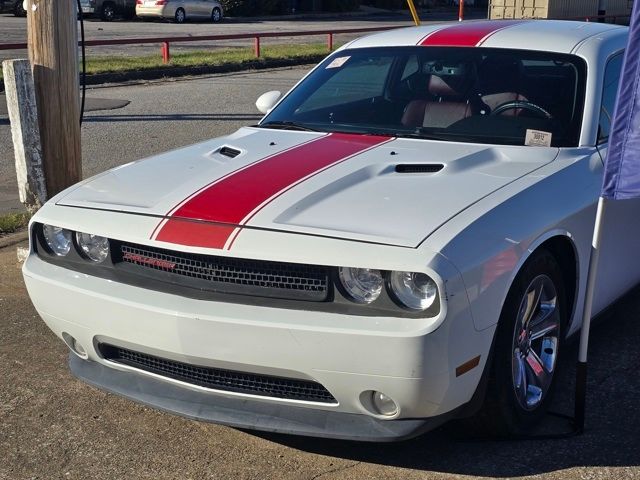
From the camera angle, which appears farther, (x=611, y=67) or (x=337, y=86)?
(x=337, y=86)

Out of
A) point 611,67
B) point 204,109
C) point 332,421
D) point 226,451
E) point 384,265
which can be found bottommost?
point 204,109

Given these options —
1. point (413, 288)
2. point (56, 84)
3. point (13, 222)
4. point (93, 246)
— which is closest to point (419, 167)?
point (413, 288)

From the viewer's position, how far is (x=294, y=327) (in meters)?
3.46

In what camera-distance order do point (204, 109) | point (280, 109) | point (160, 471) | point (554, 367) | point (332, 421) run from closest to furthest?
point (332, 421)
point (160, 471)
point (554, 367)
point (280, 109)
point (204, 109)

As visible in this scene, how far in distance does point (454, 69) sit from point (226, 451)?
2.27 metres

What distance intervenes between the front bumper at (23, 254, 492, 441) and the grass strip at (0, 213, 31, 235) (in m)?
3.57

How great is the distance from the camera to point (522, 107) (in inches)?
191

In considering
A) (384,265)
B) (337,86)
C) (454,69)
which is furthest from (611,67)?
(384,265)

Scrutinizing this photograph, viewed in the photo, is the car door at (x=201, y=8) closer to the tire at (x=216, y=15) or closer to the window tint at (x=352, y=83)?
the tire at (x=216, y=15)

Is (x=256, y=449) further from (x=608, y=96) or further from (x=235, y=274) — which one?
(x=608, y=96)

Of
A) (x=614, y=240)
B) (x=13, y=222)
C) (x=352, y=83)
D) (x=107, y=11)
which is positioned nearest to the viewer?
(x=614, y=240)

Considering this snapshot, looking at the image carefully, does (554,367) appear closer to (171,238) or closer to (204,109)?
(171,238)

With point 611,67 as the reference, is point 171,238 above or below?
below

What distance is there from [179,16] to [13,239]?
101 ft
